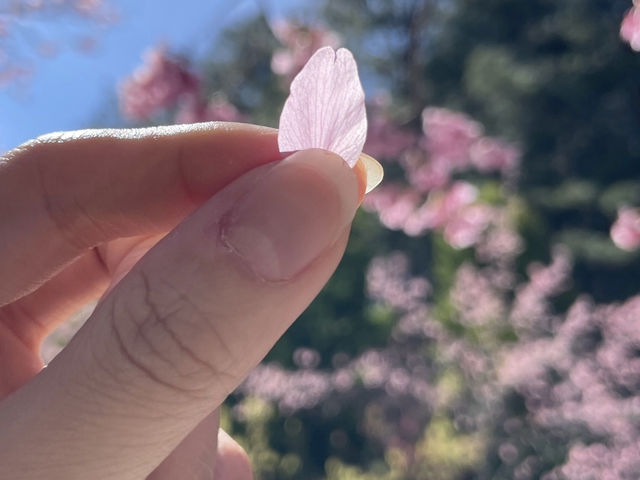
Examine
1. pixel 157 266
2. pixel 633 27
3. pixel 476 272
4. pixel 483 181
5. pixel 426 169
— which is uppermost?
pixel 157 266

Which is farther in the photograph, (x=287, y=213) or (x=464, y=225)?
(x=464, y=225)

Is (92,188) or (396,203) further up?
(92,188)

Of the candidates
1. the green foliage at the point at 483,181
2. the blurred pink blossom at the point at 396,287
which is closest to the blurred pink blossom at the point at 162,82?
the green foliage at the point at 483,181

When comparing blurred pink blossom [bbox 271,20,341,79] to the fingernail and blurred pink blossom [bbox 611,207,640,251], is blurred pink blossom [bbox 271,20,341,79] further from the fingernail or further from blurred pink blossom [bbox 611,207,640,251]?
the fingernail

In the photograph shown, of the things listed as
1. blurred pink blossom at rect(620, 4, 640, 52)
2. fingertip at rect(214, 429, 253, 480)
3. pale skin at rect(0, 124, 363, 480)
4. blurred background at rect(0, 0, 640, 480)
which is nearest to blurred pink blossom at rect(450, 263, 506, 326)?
blurred background at rect(0, 0, 640, 480)

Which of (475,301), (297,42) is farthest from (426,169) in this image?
(475,301)

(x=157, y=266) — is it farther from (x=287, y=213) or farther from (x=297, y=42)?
(x=297, y=42)

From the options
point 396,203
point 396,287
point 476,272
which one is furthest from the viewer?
point 476,272
